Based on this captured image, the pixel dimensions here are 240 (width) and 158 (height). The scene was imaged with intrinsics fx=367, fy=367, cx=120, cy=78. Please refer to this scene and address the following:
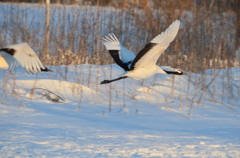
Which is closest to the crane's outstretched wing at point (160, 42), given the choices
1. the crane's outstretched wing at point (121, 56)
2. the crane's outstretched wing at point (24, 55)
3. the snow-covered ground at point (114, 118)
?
the crane's outstretched wing at point (121, 56)

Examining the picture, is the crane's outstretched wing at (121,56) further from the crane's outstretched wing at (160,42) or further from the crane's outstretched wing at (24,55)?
the crane's outstretched wing at (24,55)

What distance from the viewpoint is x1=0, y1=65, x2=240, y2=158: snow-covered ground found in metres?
3.92

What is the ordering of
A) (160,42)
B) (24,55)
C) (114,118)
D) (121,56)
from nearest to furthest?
(160,42), (24,55), (114,118), (121,56)

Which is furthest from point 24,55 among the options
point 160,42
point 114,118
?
point 160,42

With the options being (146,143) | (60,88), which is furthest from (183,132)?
(60,88)

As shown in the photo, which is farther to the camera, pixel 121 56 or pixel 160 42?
pixel 121 56

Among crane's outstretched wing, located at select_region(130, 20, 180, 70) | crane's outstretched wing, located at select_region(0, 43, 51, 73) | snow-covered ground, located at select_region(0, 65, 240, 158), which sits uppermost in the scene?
crane's outstretched wing, located at select_region(130, 20, 180, 70)

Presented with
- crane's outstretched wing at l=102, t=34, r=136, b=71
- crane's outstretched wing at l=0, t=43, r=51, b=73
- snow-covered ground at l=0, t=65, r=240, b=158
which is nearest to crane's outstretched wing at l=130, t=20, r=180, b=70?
crane's outstretched wing at l=102, t=34, r=136, b=71

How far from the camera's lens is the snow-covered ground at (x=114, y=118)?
3916 millimetres

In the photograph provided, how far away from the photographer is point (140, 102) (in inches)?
279

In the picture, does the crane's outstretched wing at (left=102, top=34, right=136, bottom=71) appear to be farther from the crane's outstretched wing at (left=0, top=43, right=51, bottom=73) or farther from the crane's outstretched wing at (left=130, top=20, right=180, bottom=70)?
the crane's outstretched wing at (left=0, top=43, right=51, bottom=73)

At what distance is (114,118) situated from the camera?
575cm

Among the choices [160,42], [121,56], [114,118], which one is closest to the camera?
[160,42]

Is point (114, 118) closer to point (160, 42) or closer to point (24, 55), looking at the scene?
point (160, 42)
